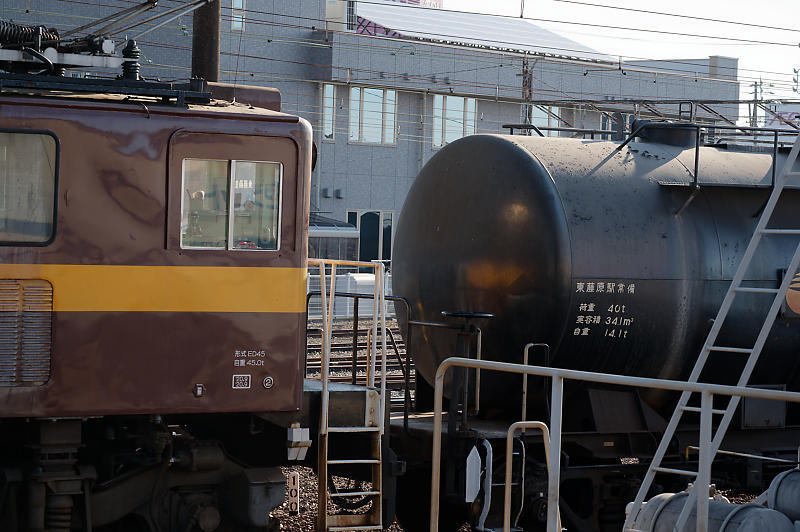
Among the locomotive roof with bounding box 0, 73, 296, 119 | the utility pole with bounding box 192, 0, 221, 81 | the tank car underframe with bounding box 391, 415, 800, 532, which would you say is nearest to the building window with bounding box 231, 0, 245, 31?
the utility pole with bounding box 192, 0, 221, 81

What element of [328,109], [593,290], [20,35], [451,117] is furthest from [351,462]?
[451,117]

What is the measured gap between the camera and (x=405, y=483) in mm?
9820

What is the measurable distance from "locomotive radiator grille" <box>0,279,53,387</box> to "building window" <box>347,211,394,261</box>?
3290 centimetres

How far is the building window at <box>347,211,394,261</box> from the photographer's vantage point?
1592 inches

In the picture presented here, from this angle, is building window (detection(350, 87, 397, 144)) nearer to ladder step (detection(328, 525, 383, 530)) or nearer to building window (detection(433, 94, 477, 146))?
building window (detection(433, 94, 477, 146))

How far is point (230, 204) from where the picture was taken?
7727mm

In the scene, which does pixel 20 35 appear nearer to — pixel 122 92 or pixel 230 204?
pixel 122 92

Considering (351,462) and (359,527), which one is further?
(351,462)

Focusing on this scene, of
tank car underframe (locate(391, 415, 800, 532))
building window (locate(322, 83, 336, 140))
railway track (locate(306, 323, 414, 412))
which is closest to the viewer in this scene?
tank car underframe (locate(391, 415, 800, 532))

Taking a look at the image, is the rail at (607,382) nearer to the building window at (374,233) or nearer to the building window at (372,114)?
the building window at (372,114)

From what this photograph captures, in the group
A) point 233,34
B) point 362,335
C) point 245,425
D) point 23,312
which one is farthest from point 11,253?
point 233,34

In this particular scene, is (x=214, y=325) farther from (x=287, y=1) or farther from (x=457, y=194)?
(x=287, y=1)

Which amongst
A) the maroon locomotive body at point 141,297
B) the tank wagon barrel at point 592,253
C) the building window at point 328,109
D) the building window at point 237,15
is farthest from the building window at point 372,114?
the maroon locomotive body at point 141,297

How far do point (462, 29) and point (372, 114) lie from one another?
5639 millimetres
